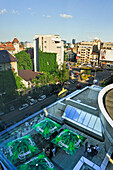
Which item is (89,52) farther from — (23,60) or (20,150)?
(20,150)

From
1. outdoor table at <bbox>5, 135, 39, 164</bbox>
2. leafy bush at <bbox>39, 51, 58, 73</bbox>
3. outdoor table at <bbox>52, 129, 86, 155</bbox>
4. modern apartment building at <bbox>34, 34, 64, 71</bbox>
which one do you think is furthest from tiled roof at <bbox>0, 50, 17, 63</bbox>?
outdoor table at <bbox>52, 129, 86, 155</bbox>

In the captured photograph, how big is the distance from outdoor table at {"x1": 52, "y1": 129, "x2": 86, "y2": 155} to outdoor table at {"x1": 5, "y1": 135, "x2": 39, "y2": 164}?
2462 mm

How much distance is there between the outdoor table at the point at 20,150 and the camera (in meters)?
12.2

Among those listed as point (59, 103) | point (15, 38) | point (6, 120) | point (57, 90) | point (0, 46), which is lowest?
point (6, 120)

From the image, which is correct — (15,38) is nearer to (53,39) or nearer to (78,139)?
(53,39)

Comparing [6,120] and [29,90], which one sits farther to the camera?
[29,90]

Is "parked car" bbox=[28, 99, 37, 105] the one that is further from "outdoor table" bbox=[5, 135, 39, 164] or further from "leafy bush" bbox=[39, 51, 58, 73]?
"outdoor table" bbox=[5, 135, 39, 164]

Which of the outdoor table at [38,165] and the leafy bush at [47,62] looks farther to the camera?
the leafy bush at [47,62]

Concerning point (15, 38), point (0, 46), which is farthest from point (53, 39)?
point (0, 46)

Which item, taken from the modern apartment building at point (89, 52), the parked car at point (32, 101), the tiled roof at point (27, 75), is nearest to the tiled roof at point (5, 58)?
the tiled roof at point (27, 75)

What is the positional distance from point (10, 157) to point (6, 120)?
19963 millimetres

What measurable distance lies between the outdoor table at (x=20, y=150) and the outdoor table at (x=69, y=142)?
2.46 meters

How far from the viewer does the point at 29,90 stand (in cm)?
4138

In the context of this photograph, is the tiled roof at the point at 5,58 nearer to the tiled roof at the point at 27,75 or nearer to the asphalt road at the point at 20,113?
the tiled roof at the point at 27,75
